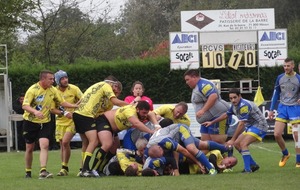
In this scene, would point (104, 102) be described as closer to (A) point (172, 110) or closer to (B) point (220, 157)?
(A) point (172, 110)

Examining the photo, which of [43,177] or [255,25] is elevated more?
[255,25]

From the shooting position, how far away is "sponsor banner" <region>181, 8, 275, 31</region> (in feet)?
90.0

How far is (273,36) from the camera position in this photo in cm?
2648

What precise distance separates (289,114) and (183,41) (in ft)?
38.4

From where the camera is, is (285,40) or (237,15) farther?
(237,15)

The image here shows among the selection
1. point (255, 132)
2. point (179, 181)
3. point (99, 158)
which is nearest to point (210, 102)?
point (255, 132)

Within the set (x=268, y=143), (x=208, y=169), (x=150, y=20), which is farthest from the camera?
(x=150, y=20)

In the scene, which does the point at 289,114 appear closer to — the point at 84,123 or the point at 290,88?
the point at 290,88

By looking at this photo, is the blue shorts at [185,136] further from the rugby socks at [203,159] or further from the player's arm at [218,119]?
the player's arm at [218,119]

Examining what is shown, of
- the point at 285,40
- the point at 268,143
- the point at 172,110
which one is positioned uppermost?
the point at 285,40

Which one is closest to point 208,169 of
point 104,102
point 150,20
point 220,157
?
point 220,157

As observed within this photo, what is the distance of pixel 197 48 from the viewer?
26141 millimetres

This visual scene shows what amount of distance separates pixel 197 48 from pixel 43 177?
44.0 feet

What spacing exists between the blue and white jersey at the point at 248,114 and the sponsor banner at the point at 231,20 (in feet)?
44.3
